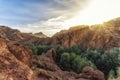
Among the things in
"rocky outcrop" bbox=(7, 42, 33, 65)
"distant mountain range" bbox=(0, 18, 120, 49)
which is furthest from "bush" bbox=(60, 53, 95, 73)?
"distant mountain range" bbox=(0, 18, 120, 49)

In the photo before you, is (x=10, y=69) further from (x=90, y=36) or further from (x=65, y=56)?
(x=90, y=36)

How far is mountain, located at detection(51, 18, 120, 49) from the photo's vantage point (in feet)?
388

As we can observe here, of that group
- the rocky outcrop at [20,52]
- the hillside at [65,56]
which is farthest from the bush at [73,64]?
the rocky outcrop at [20,52]

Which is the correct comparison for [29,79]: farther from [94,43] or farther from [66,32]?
[66,32]

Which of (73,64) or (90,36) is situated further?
(90,36)

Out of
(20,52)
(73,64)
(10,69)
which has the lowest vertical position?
(73,64)

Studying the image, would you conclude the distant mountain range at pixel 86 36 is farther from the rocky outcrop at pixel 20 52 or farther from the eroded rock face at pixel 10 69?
the eroded rock face at pixel 10 69

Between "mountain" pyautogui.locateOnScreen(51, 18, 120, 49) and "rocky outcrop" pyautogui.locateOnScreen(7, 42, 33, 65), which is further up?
"rocky outcrop" pyautogui.locateOnScreen(7, 42, 33, 65)

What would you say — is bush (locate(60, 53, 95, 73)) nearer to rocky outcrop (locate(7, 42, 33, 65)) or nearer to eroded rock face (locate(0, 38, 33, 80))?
rocky outcrop (locate(7, 42, 33, 65))

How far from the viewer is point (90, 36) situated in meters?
135

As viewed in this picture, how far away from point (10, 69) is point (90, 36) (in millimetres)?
123460

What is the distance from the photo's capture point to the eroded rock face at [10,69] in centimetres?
1271

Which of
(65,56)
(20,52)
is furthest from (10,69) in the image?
(65,56)

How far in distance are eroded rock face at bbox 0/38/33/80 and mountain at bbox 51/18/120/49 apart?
99.4 m
